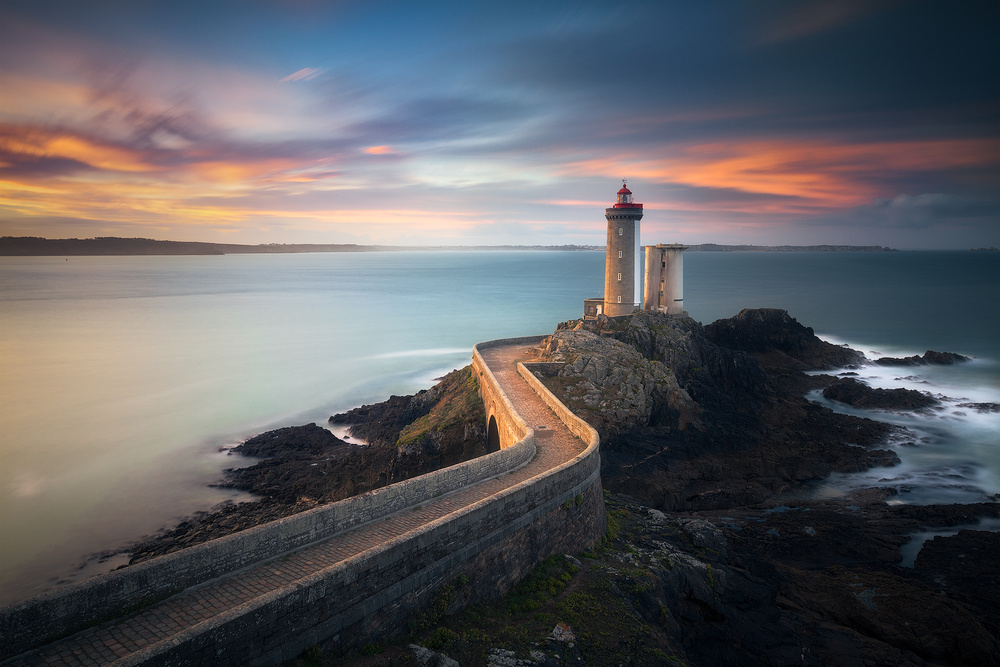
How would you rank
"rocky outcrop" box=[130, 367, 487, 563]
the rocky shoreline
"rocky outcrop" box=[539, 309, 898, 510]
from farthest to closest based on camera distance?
1. "rocky outcrop" box=[539, 309, 898, 510]
2. "rocky outcrop" box=[130, 367, 487, 563]
3. the rocky shoreline

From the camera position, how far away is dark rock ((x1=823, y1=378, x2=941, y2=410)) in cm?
2714

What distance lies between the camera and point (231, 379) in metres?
36.0

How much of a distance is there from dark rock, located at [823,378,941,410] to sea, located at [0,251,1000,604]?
2.23 feet

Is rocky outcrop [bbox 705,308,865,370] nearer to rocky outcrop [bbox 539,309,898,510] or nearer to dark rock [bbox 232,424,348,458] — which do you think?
rocky outcrop [bbox 539,309,898,510]

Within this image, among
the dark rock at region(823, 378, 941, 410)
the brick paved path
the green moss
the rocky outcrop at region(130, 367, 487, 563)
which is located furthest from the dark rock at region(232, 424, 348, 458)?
the dark rock at region(823, 378, 941, 410)

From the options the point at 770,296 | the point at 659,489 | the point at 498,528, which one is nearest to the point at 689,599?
the point at 498,528

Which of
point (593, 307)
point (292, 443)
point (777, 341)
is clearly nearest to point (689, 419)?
point (593, 307)

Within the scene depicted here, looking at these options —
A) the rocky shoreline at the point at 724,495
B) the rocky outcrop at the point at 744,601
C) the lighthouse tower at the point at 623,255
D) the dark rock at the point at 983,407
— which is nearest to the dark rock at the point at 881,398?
the rocky shoreline at the point at 724,495

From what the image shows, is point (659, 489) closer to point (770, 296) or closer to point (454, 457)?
point (454, 457)

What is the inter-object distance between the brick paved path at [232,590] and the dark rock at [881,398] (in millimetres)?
21443

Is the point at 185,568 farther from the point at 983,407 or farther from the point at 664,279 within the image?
the point at 983,407

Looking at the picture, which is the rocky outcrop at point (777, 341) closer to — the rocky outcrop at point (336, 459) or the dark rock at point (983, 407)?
the dark rock at point (983, 407)

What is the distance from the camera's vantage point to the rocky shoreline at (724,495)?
1116cm

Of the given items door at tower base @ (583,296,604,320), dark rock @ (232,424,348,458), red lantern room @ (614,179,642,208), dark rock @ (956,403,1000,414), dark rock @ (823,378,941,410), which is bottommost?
dark rock @ (232,424,348,458)
